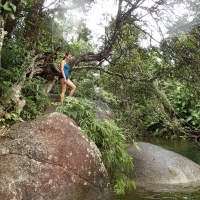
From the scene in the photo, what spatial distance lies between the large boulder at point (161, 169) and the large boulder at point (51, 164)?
1.67 meters

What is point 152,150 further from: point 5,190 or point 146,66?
point 5,190

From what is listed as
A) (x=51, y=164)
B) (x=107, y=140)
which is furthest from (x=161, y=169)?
(x=51, y=164)

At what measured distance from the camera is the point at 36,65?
8906 millimetres

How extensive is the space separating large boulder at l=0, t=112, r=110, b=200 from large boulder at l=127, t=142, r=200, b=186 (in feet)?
5.49

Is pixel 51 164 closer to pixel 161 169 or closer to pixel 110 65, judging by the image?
pixel 161 169

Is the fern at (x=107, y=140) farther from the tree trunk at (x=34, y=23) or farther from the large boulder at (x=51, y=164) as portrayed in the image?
the tree trunk at (x=34, y=23)

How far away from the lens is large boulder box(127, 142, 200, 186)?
7.08 meters

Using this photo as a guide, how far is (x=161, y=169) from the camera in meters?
7.38

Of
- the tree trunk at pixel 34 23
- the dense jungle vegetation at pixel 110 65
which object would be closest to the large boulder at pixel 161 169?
the dense jungle vegetation at pixel 110 65

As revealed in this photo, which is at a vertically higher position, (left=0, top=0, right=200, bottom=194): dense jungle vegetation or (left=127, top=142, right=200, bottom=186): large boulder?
(left=0, top=0, right=200, bottom=194): dense jungle vegetation

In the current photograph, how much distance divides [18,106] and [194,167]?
4985 millimetres

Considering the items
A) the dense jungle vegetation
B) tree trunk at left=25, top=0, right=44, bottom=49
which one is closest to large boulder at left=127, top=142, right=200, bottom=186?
the dense jungle vegetation

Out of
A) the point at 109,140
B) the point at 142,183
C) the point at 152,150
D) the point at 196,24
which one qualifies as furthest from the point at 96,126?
the point at 196,24

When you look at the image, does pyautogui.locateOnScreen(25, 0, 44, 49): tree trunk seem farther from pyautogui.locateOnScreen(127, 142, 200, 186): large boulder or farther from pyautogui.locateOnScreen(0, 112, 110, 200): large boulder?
pyautogui.locateOnScreen(127, 142, 200, 186): large boulder
